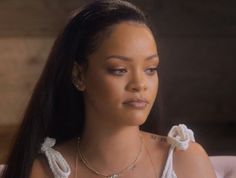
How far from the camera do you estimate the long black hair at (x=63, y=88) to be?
1034mm

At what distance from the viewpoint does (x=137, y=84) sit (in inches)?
37.9

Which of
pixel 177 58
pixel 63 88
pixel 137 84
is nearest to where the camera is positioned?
pixel 137 84

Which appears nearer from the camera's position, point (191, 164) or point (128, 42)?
point (128, 42)

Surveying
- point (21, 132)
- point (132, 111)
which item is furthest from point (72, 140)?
point (132, 111)

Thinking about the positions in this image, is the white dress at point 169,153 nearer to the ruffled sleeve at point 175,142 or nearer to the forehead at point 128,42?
the ruffled sleeve at point 175,142

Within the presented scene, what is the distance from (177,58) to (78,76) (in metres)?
1.13

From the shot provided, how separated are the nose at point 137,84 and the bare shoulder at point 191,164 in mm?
202

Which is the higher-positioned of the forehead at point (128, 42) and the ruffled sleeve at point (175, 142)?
the forehead at point (128, 42)

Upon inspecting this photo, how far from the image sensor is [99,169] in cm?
106

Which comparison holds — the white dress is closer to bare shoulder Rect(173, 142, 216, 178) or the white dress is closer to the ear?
bare shoulder Rect(173, 142, 216, 178)

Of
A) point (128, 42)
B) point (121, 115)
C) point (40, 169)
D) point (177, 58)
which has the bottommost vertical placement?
point (40, 169)

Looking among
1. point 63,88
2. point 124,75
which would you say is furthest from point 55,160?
point 124,75

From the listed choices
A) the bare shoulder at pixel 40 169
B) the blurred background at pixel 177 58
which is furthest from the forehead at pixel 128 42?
the blurred background at pixel 177 58

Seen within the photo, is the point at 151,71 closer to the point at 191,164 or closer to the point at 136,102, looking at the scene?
the point at 136,102
